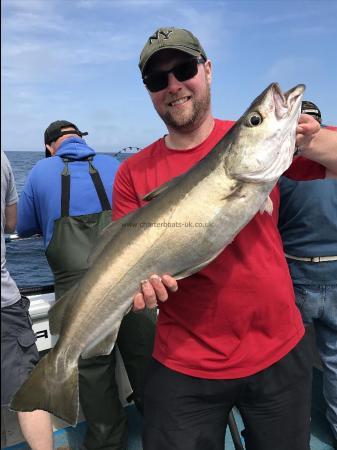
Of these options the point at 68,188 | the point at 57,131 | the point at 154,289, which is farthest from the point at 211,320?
the point at 57,131

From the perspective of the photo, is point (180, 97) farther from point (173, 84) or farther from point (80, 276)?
point (80, 276)

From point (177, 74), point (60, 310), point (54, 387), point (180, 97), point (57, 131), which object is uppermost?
point (177, 74)

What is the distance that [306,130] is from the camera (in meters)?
2.22

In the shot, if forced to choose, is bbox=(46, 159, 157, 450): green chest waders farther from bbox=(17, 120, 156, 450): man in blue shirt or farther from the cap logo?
the cap logo

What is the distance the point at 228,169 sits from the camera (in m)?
2.19

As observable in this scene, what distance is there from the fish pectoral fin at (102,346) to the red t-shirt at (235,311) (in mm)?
335

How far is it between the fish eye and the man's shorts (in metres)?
2.20

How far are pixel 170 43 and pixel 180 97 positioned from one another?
1.11ft

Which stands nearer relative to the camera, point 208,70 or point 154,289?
point 154,289

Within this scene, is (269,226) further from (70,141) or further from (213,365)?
(70,141)

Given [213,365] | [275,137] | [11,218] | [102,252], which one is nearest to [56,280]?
[11,218]

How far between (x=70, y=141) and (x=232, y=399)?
2889 millimetres

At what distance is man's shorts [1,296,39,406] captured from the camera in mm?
3059

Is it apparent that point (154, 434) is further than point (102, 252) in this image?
Yes
